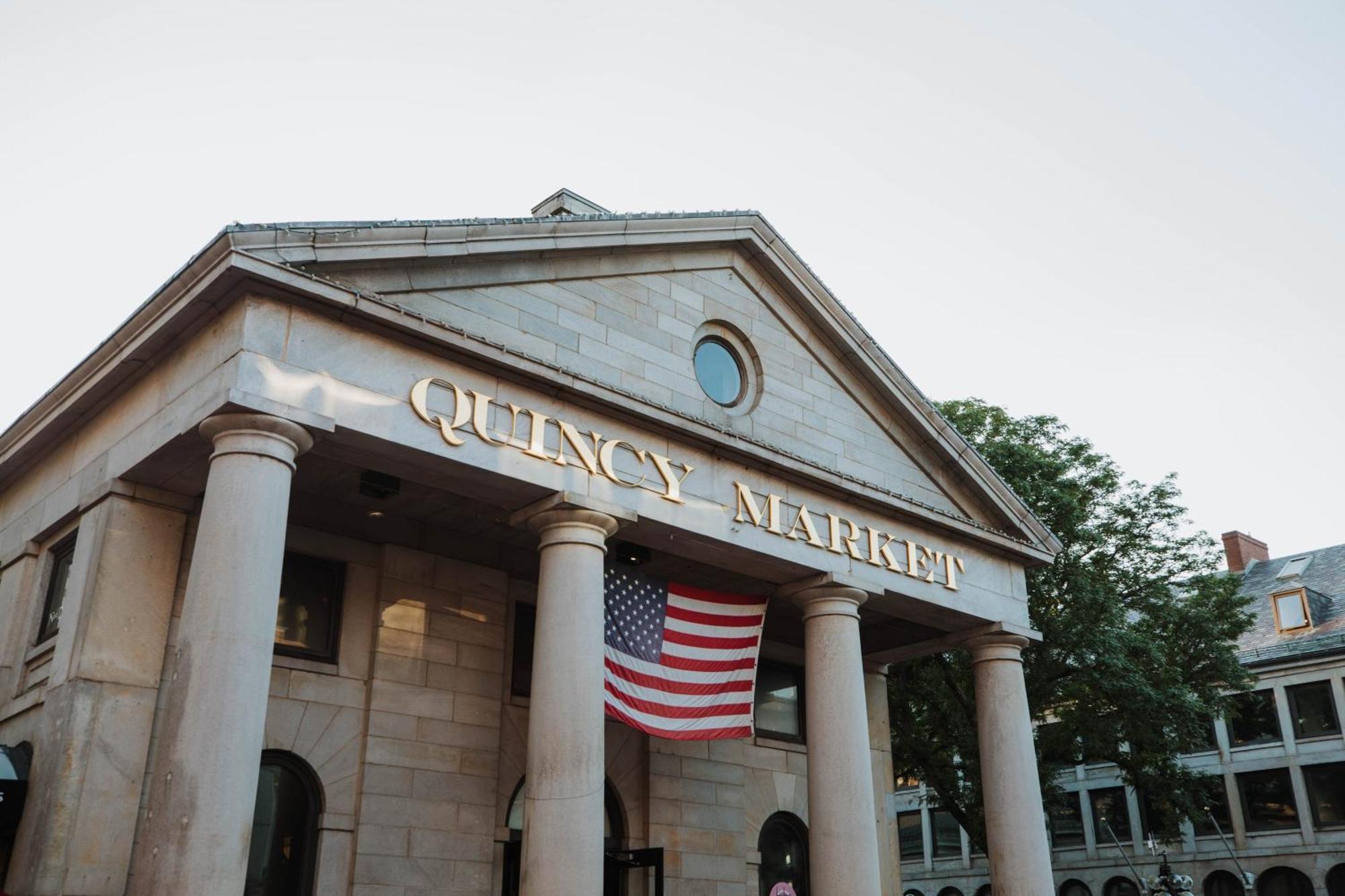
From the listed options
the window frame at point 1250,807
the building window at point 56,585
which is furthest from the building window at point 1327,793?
the building window at point 56,585

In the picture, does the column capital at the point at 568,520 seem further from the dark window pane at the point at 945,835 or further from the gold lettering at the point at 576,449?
the dark window pane at the point at 945,835

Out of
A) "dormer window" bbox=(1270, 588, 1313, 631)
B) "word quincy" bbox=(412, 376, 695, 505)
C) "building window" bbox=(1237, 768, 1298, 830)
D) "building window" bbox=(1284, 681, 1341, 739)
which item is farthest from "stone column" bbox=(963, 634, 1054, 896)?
"dormer window" bbox=(1270, 588, 1313, 631)

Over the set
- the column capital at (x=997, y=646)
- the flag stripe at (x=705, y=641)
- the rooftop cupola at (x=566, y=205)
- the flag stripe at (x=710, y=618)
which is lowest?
the flag stripe at (x=705, y=641)

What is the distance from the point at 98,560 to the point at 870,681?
1504 cm

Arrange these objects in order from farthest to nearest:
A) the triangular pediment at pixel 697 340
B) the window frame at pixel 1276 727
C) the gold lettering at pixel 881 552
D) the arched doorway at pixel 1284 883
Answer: the window frame at pixel 1276 727 → the arched doorway at pixel 1284 883 → the gold lettering at pixel 881 552 → the triangular pediment at pixel 697 340

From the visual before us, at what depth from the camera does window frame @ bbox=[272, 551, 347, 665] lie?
54.3 ft

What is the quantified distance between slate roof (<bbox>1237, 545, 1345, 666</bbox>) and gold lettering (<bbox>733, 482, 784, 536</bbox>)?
36.3 metres

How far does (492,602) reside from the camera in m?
18.8

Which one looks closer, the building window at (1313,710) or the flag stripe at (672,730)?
the flag stripe at (672,730)

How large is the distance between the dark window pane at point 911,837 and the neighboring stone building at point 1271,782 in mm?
5942

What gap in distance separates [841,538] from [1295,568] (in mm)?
44230

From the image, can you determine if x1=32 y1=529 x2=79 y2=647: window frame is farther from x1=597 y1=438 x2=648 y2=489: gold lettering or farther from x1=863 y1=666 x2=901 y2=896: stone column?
x1=863 y1=666 x2=901 y2=896: stone column

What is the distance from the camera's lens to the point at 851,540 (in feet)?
62.1

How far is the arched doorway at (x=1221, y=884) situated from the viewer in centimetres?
4959
